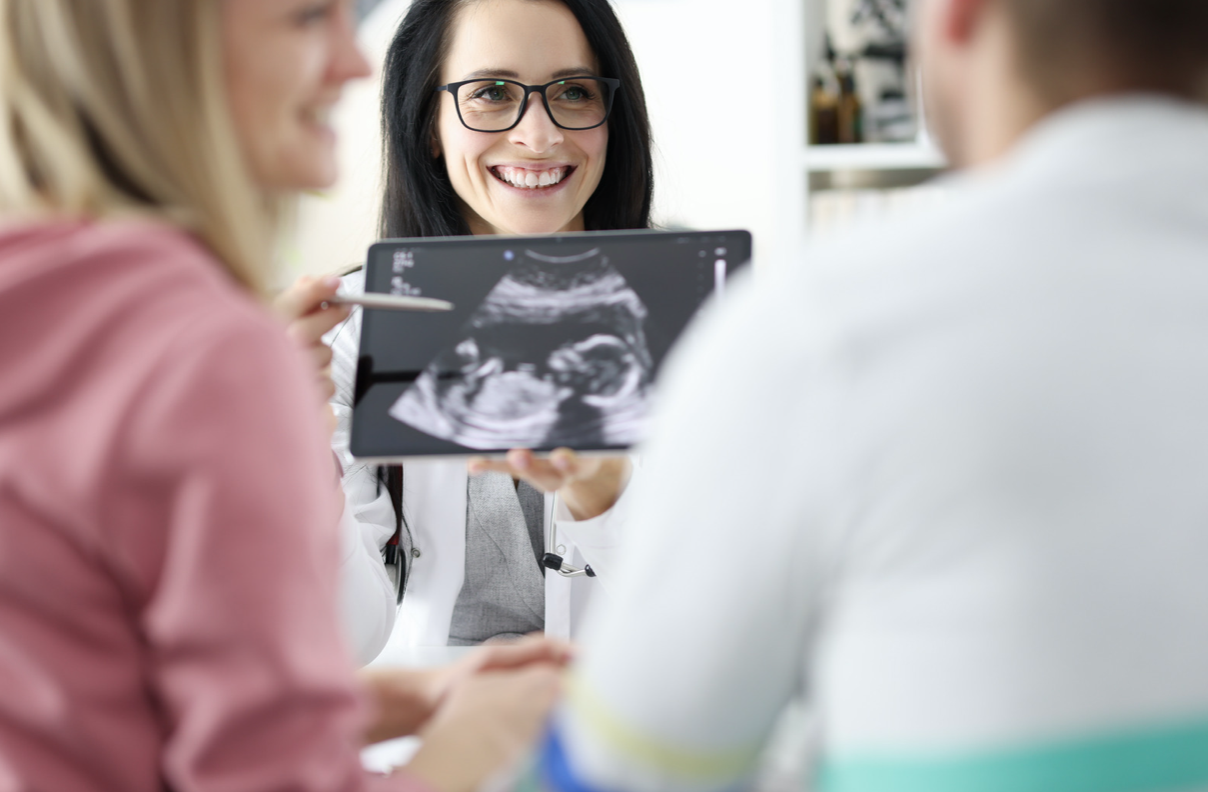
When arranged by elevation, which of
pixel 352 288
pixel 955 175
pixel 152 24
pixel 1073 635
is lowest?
pixel 1073 635

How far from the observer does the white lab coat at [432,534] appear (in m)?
1.33

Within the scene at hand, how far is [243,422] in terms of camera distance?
547 mm

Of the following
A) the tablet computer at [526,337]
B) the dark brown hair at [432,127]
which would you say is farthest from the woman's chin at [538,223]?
the tablet computer at [526,337]

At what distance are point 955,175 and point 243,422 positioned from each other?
45 cm

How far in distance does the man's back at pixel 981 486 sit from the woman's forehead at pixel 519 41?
1199mm

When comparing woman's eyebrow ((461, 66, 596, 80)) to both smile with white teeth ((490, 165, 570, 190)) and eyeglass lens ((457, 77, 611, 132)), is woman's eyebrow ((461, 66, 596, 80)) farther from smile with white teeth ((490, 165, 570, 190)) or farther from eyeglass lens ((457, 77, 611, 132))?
smile with white teeth ((490, 165, 570, 190))

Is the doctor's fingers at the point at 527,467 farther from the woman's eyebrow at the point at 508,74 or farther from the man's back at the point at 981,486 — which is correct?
the woman's eyebrow at the point at 508,74

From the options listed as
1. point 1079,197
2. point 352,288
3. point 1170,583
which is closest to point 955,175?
point 1079,197

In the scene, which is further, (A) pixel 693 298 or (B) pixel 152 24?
(A) pixel 693 298

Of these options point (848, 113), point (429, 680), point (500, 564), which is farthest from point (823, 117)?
point (429, 680)

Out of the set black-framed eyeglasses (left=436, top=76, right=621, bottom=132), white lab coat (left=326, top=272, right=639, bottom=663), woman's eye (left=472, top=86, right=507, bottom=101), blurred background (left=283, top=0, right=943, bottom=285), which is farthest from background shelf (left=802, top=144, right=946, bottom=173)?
Answer: white lab coat (left=326, top=272, right=639, bottom=663)

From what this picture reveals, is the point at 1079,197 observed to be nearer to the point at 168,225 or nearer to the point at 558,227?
the point at 168,225

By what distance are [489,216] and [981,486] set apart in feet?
4.35

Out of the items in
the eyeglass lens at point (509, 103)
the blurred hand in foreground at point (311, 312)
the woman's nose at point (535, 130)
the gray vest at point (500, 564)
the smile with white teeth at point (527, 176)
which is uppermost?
the eyeglass lens at point (509, 103)
